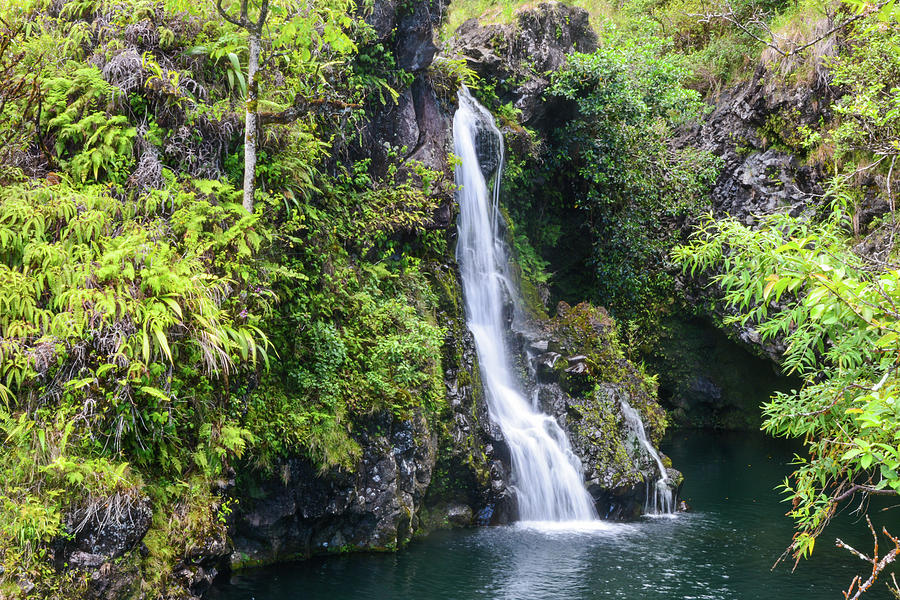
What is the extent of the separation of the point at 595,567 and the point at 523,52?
12807 mm

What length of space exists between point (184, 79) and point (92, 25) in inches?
57.3

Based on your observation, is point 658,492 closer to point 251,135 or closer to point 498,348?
point 498,348

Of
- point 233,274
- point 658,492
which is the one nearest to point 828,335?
point 233,274

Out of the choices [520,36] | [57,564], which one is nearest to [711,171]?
[520,36]

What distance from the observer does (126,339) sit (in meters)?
6.64

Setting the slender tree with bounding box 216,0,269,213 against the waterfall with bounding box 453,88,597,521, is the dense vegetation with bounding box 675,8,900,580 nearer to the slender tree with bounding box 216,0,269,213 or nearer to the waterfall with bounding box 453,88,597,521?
the slender tree with bounding box 216,0,269,213

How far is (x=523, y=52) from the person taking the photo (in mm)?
17406

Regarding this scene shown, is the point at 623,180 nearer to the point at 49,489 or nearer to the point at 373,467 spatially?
the point at 373,467

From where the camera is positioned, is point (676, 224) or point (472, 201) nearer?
point (472, 201)

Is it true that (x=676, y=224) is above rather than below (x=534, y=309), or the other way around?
above

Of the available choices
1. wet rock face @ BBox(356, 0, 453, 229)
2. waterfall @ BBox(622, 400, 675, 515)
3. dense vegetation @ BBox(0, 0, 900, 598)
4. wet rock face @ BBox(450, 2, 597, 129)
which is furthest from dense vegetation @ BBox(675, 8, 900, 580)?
wet rock face @ BBox(450, 2, 597, 129)

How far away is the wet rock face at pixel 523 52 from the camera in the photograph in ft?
55.0

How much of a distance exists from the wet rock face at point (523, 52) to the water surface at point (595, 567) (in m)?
10.4

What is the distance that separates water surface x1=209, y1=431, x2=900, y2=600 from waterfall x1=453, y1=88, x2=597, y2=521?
668mm
